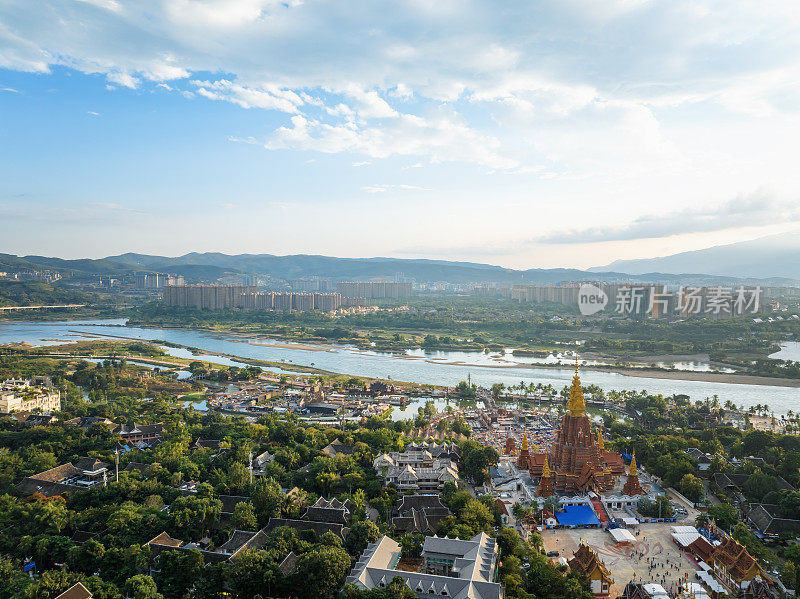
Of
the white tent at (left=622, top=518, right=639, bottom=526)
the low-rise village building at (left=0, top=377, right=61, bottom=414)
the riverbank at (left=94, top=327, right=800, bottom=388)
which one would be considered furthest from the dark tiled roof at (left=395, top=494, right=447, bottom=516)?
the riverbank at (left=94, top=327, right=800, bottom=388)

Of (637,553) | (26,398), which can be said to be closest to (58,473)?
(26,398)

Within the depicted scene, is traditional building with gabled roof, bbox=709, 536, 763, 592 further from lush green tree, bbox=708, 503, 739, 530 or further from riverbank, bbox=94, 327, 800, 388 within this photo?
riverbank, bbox=94, 327, 800, 388

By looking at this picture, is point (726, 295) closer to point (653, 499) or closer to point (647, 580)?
point (653, 499)

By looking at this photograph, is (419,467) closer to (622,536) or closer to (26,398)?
(622,536)

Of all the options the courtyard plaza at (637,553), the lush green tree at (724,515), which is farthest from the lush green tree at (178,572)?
the lush green tree at (724,515)

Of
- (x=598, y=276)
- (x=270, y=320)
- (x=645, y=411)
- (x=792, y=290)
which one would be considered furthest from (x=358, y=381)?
(x=598, y=276)

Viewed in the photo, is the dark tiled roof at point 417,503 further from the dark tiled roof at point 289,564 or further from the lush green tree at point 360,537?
the dark tiled roof at point 289,564
